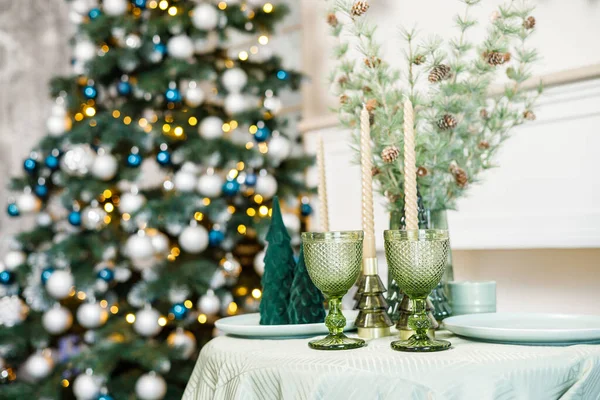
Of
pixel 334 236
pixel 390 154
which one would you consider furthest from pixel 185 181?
pixel 334 236

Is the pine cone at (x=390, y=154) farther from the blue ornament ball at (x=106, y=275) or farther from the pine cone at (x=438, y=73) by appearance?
the blue ornament ball at (x=106, y=275)

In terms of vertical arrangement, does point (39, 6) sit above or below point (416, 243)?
above

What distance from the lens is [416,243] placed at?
36.6 inches

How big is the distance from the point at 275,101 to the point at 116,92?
2.10ft

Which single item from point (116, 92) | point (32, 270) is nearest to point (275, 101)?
point (116, 92)

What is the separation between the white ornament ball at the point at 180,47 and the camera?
2.54 metres

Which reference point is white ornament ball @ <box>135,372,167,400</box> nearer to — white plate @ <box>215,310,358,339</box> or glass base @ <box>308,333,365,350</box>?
white plate @ <box>215,310,358,339</box>

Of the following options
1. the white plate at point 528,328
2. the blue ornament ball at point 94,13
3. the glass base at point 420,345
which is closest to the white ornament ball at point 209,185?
the blue ornament ball at point 94,13

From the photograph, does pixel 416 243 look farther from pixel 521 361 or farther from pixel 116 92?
pixel 116 92

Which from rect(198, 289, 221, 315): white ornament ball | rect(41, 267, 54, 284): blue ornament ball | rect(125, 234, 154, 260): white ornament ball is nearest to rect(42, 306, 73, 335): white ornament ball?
rect(41, 267, 54, 284): blue ornament ball

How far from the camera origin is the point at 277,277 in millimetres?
1191

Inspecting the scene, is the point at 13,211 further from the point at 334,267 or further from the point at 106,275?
the point at 334,267

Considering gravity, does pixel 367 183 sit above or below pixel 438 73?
below

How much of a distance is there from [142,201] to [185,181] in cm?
18
